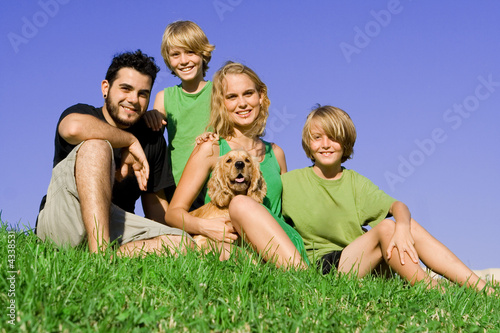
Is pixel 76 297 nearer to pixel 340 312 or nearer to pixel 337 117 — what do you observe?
pixel 340 312

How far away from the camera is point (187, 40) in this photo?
266 inches

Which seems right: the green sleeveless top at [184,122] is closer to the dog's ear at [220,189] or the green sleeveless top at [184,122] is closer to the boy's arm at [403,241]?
the dog's ear at [220,189]

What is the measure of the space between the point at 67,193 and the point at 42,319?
2.37 meters

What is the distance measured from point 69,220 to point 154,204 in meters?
1.56

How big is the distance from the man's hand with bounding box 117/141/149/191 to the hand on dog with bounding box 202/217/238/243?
2.64 feet

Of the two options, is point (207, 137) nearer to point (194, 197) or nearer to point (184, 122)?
point (194, 197)

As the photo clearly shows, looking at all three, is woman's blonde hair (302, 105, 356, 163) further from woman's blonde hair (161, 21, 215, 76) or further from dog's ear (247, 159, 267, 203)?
woman's blonde hair (161, 21, 215, 76)

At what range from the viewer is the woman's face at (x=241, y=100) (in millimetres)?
Result: 5695

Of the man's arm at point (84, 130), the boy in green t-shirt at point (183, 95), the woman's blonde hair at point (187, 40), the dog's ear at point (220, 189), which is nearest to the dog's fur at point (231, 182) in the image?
the dog's ear at point (220, 189)

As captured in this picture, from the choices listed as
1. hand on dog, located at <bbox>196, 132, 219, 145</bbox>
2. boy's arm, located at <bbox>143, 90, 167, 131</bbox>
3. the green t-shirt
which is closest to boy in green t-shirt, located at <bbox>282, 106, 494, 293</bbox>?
the green t-shirt

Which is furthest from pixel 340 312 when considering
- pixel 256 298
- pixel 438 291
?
pixel 438 291

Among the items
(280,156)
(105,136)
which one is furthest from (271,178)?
(105,136)

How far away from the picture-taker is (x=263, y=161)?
5.91 meters

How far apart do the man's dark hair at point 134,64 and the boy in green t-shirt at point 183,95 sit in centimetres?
53
